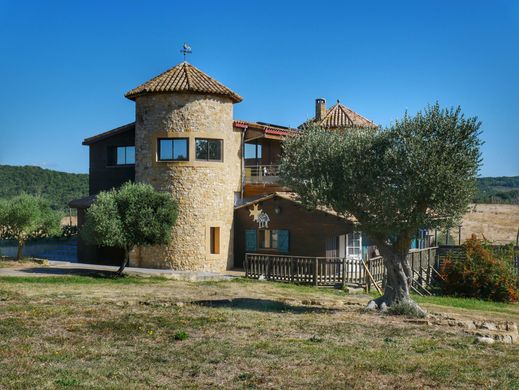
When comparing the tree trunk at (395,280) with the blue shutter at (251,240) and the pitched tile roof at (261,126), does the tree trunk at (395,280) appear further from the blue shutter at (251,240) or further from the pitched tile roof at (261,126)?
the pitched tile roof at (261,126)

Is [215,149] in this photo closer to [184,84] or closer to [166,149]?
[166,149]

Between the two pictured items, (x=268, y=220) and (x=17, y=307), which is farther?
(x=268, y=220)

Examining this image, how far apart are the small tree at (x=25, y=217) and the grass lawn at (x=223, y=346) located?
1025 centimetres

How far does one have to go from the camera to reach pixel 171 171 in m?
31.0

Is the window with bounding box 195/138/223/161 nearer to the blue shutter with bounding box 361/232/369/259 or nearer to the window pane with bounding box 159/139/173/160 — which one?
the window pane with bounding box 159/139/173/160

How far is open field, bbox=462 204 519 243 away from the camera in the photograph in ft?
194

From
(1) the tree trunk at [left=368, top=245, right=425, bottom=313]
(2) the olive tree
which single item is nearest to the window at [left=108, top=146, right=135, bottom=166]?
(2) the olive tree

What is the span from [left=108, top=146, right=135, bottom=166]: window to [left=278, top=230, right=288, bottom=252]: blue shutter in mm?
9448

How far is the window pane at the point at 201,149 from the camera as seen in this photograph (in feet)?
102

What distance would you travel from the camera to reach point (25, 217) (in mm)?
31906

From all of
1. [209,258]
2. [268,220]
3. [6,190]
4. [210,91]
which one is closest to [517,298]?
[268,220]

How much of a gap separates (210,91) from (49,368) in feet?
67.0

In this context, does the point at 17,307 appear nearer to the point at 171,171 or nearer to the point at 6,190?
the point at 171,171

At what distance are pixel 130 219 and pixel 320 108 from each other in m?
17.8
